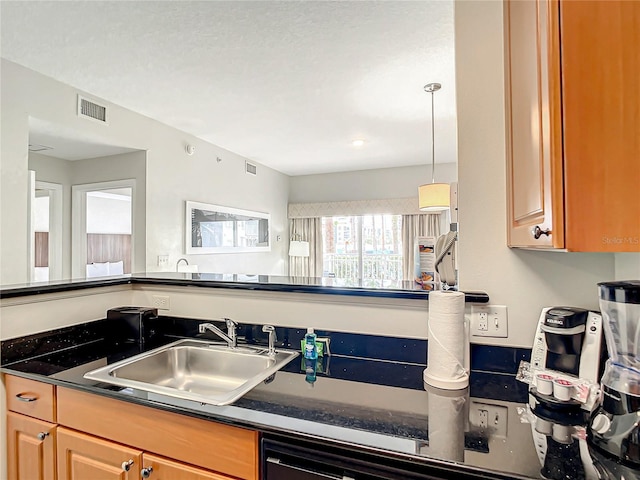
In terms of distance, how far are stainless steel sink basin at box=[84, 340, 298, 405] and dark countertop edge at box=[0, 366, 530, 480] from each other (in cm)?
22

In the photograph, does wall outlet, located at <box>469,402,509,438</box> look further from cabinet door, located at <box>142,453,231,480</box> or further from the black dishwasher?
cabinet door, located at <box>142,453,231,480</box>

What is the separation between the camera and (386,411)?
993 millimetres

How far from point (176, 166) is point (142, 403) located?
3218mm

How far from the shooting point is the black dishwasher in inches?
31.1

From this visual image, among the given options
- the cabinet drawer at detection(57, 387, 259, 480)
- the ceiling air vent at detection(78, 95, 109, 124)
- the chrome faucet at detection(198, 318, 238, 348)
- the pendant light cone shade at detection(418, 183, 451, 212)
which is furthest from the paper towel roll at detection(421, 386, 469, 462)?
the ceiling air vent at detection(78, 95, 109, 124)

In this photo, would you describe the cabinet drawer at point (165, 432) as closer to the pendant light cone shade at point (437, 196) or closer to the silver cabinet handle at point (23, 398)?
the silver cabinet handle at point (23, 398)

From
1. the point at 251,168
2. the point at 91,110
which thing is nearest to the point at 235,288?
the point at 91,110

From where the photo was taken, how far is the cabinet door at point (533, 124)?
2.51 feet

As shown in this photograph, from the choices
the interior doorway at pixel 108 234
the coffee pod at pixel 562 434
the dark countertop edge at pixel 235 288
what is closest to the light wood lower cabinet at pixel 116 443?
the dark countertop edge at pixel 235 288

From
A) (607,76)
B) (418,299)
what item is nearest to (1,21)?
(418,299)

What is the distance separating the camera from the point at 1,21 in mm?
2014

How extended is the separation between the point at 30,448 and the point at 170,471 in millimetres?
680

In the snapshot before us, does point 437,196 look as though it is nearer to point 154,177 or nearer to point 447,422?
point 447,422

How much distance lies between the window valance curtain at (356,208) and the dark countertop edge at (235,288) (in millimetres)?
4295
